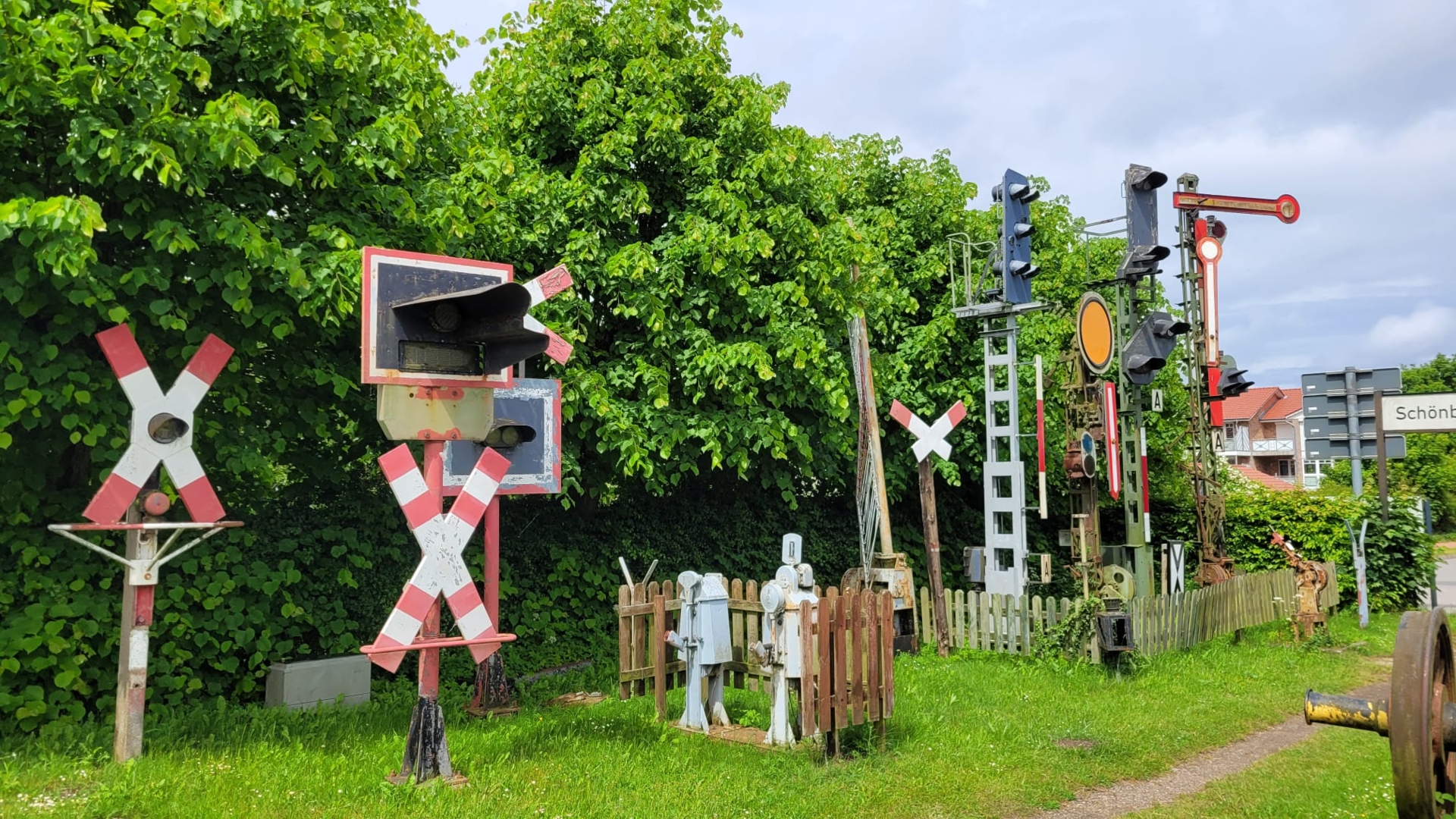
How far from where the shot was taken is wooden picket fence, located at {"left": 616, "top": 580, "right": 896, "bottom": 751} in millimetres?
6938

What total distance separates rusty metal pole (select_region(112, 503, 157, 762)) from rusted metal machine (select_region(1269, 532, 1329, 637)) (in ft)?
44.7

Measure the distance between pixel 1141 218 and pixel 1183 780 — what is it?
9134 millimetres

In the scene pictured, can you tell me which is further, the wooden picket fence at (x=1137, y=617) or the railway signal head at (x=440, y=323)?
the wooden picket fence at (x=1137, y=617)

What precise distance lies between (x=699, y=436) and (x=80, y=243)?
6.13 meters

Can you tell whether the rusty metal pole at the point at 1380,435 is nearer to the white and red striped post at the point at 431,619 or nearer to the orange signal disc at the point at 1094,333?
the orange signal disc at the point at 1094,333

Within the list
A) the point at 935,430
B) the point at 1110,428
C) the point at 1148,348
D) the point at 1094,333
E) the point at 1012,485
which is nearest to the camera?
the point at 935,430

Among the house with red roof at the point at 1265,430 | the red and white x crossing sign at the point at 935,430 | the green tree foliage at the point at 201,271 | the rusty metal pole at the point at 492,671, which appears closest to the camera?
the green tree foliage at the point at 201,271

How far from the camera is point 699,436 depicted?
1072cm

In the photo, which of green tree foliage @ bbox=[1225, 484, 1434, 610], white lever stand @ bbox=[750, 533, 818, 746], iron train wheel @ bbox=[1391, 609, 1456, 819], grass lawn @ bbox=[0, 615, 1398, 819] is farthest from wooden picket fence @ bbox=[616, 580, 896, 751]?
green tree foliage @ bbox=[1225, 484, 1434, 610]

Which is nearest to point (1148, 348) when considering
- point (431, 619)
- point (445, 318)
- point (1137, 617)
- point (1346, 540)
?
point (1137, 617)

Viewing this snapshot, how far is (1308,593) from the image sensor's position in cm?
1359

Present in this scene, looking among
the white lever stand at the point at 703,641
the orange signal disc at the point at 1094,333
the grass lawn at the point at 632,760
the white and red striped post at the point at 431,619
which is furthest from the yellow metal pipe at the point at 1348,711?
the orange signal disc at the point at 1094,333

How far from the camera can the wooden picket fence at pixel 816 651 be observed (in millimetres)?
6938

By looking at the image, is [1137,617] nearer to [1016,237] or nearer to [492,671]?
[1016,237]
